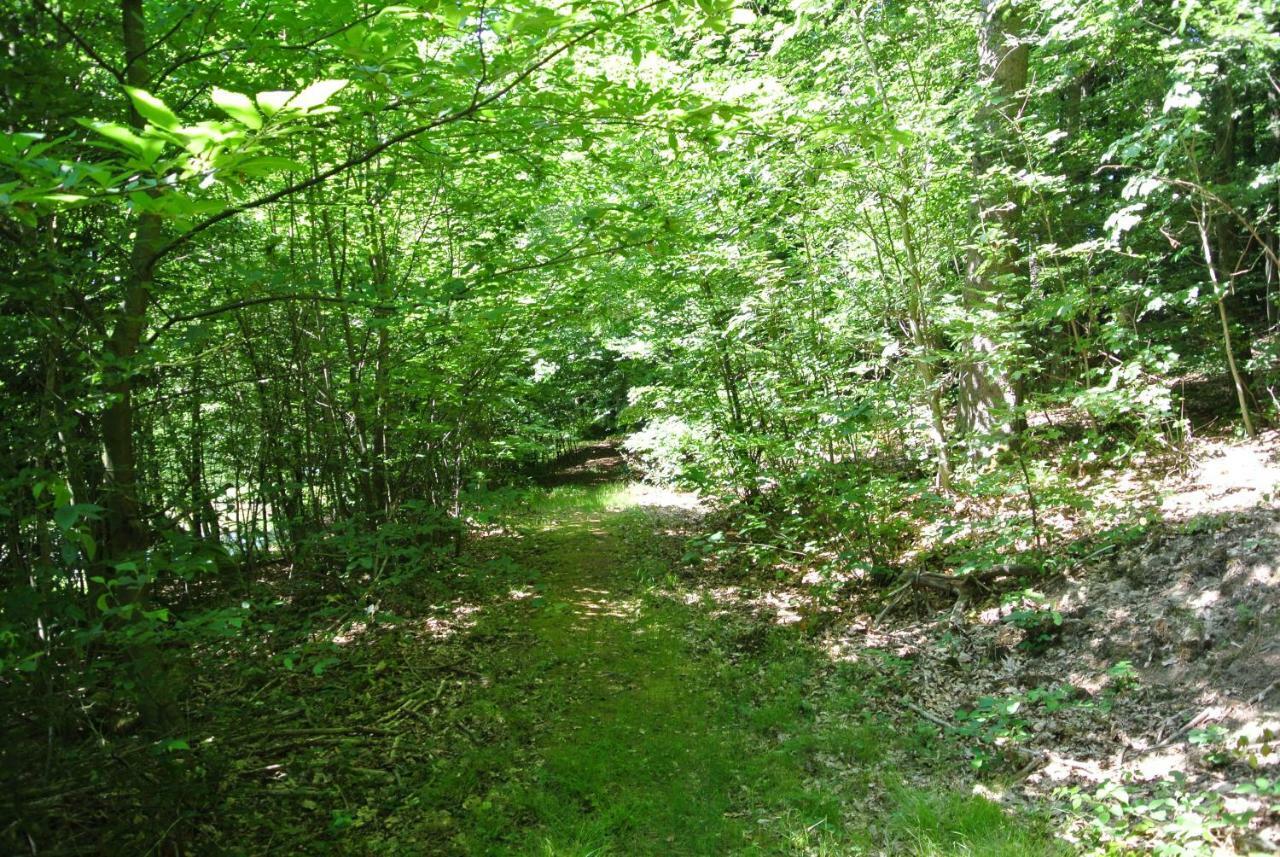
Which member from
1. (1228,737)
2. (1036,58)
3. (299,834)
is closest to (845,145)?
(1036,58)

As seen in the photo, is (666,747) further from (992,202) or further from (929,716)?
(992,202)

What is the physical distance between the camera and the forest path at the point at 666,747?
3559 millimetres

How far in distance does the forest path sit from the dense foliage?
1.33 metres

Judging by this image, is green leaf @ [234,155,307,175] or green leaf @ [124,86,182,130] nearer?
green leaf @ [124,86,182,130]

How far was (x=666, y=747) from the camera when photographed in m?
4.50

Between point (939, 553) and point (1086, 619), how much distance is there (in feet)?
5.12

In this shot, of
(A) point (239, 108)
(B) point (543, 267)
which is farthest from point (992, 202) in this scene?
(A) point (239, 108)

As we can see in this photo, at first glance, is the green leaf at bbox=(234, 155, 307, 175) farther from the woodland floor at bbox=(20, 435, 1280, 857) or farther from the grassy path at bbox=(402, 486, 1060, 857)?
the grassy path at bbox=(402, 486, 1060, 857)

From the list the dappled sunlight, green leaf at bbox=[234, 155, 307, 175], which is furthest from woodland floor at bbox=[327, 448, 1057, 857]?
green leaf at bbox=[234, 155, 307, 175]

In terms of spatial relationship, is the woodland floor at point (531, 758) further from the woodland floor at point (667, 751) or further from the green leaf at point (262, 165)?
the green leaf at point (262, 165)

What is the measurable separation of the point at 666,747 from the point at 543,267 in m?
3.12

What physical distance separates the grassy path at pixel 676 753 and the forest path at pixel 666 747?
12mm

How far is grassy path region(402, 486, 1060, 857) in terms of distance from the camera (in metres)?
3.54

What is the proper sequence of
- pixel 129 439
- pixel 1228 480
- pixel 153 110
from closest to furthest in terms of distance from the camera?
pixel 153 110 → pixel 129 439 → pixel 1228 480
